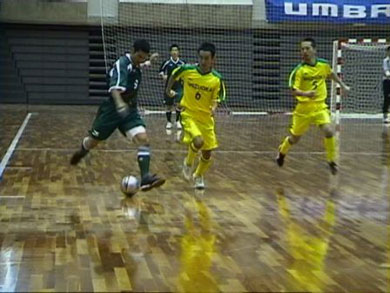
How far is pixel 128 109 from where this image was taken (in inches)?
345

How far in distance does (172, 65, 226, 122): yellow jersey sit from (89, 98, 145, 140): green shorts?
0.91 m

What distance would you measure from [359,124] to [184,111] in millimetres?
12557

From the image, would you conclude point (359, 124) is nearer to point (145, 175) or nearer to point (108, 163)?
point (108, 163)

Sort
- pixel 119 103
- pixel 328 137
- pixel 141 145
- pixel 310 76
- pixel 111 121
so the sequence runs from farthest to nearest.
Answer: pixel 310 76, pixel 328 137, pixel 111 121, pixel 141 145, pixel 119 103

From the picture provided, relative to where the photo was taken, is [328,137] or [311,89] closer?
A: [328,137]

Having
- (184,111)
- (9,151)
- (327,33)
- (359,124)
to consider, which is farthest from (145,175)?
(327,33)

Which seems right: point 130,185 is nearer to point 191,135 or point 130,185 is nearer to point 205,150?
point 191,135

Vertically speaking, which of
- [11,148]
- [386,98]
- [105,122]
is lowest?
[11,148]

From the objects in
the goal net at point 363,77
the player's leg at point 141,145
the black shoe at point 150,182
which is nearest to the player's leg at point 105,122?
the player's leg at point 141,145

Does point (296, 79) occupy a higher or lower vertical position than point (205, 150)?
higher

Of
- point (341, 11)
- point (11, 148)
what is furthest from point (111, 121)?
point (341, 11)

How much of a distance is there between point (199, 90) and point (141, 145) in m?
1.31

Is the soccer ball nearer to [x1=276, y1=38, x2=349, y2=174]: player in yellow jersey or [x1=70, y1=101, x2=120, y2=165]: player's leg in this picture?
[x1=70, y1=101, x2=120, y2=165]: player's leg

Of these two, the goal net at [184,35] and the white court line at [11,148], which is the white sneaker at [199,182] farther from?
the goal net at [184,35]
